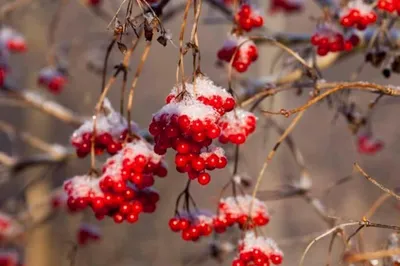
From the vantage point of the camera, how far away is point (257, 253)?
6.29 ft

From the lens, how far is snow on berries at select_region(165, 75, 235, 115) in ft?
5.56

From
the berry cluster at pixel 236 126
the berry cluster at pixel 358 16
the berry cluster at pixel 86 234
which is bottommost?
the berry cluster at pixel 236 126

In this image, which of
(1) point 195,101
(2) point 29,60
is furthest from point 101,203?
(2) point 29,60

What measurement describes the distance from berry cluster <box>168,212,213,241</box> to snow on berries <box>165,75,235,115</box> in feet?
1.43

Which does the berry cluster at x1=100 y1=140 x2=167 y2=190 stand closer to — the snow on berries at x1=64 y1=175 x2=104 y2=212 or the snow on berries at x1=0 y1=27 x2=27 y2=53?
the snow on berries at x1=64 y1=175 x2=104 y2=212

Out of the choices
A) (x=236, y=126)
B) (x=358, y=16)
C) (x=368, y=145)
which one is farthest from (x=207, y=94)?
(x=368, y=145)

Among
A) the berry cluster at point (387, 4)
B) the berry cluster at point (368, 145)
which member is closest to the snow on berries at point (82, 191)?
the berry cluster at point (387, 4)

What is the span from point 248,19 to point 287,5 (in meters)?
2.62

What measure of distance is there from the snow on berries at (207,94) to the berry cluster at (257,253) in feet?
1.42

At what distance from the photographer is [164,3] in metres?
2.05

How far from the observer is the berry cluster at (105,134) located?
203cm

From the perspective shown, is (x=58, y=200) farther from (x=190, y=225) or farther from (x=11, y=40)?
(x=190, y=225)

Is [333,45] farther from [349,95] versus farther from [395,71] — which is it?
[349,95]

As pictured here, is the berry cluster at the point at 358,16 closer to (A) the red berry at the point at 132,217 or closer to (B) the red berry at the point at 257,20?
(B) the red berry at the point at 257,20
